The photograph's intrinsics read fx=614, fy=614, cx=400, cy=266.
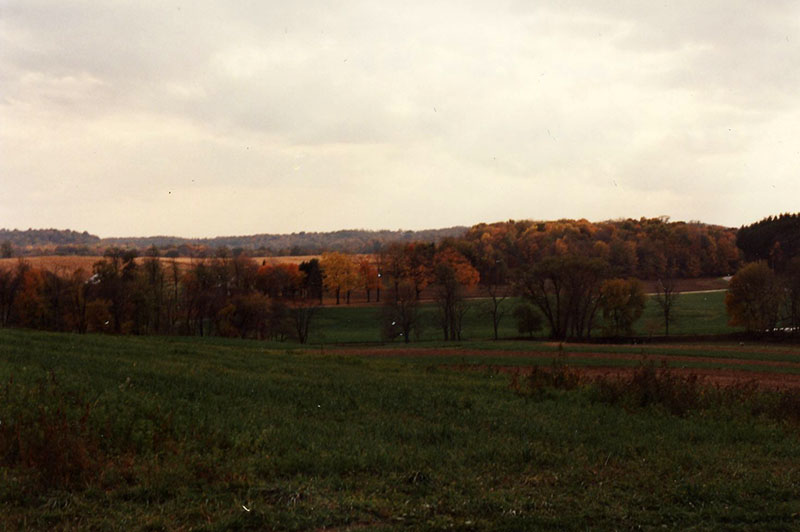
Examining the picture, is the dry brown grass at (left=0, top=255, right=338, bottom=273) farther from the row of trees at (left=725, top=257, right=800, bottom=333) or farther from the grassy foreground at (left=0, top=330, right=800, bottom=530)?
the grassy foreground at (left=0, top=330, right=800, bottom=530)

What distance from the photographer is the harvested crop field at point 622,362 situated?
2334cm

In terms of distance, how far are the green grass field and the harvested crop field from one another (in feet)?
110

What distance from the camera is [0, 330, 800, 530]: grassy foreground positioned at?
22.7ft

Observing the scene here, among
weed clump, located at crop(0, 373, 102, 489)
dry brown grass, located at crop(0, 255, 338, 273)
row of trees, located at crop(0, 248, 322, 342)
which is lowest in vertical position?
row of trees, located at crop(0, 248, 322, 342)

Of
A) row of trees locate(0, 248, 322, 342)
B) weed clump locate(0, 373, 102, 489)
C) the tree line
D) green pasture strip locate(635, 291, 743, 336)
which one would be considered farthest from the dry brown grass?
weed clump locate(0, 373, 102, 489)

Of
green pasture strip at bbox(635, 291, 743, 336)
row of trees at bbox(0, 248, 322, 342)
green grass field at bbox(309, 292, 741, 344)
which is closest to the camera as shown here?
row of trees at bbox(0, 248, 322, 342)

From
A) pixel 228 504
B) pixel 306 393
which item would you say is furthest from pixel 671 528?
pixel 306 393

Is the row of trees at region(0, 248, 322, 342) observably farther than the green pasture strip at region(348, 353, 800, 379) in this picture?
Yes

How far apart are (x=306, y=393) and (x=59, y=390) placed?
208 inches

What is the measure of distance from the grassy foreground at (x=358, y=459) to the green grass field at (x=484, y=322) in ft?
179

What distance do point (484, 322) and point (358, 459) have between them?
7574cm

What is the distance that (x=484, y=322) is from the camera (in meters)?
83.7

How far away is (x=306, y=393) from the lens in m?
14.6

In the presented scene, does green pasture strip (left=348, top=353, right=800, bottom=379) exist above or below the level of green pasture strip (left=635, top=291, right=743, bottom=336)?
above
